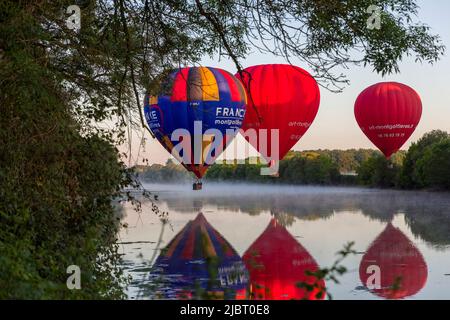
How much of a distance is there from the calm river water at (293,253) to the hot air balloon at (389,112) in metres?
4.27

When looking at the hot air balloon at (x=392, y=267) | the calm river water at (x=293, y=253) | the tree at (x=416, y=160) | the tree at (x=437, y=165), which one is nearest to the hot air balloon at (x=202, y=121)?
the calm river water at (x=293, y=253)

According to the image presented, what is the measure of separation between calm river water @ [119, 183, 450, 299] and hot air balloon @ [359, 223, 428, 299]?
0.02m

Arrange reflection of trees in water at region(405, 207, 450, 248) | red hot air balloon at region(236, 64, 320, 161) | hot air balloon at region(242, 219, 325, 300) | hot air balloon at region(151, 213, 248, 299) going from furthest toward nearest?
red hot air balloon at region(236, 64, 320, 161)
reflection of trees in water at region(405, 207, 450, 248)
hot air balloon at region(242, 219, 325, 300)
hot air balloon at region(151, 213, 248, 299)

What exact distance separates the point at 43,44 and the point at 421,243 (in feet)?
62.5

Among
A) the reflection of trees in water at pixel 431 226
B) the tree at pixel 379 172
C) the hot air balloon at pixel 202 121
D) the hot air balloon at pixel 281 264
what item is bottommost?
the hot air balloon at pixel 281 264

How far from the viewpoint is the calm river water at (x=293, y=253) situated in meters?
14.2

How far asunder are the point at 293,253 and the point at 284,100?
31.7 ft

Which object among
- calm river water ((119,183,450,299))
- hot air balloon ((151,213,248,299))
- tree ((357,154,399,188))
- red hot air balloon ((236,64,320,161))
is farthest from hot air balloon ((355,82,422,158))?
tree ((357,154,399,188))

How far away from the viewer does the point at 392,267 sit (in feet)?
62.6

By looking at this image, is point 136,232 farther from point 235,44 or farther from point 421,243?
point 235,44

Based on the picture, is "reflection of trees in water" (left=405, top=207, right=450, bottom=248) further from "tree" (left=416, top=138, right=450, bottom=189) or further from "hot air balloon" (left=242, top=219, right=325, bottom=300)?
"tree" (left=416, top=138, right=450, bottom=189)

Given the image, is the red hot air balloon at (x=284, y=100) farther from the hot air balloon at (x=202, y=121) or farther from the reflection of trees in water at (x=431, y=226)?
the reflection of trees in water at (x=431, y=226)

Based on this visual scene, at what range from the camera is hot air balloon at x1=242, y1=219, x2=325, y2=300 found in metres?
14.9

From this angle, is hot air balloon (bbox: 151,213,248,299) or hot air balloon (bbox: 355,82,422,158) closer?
hot air balloon (bbox: 151,213,248,299)
